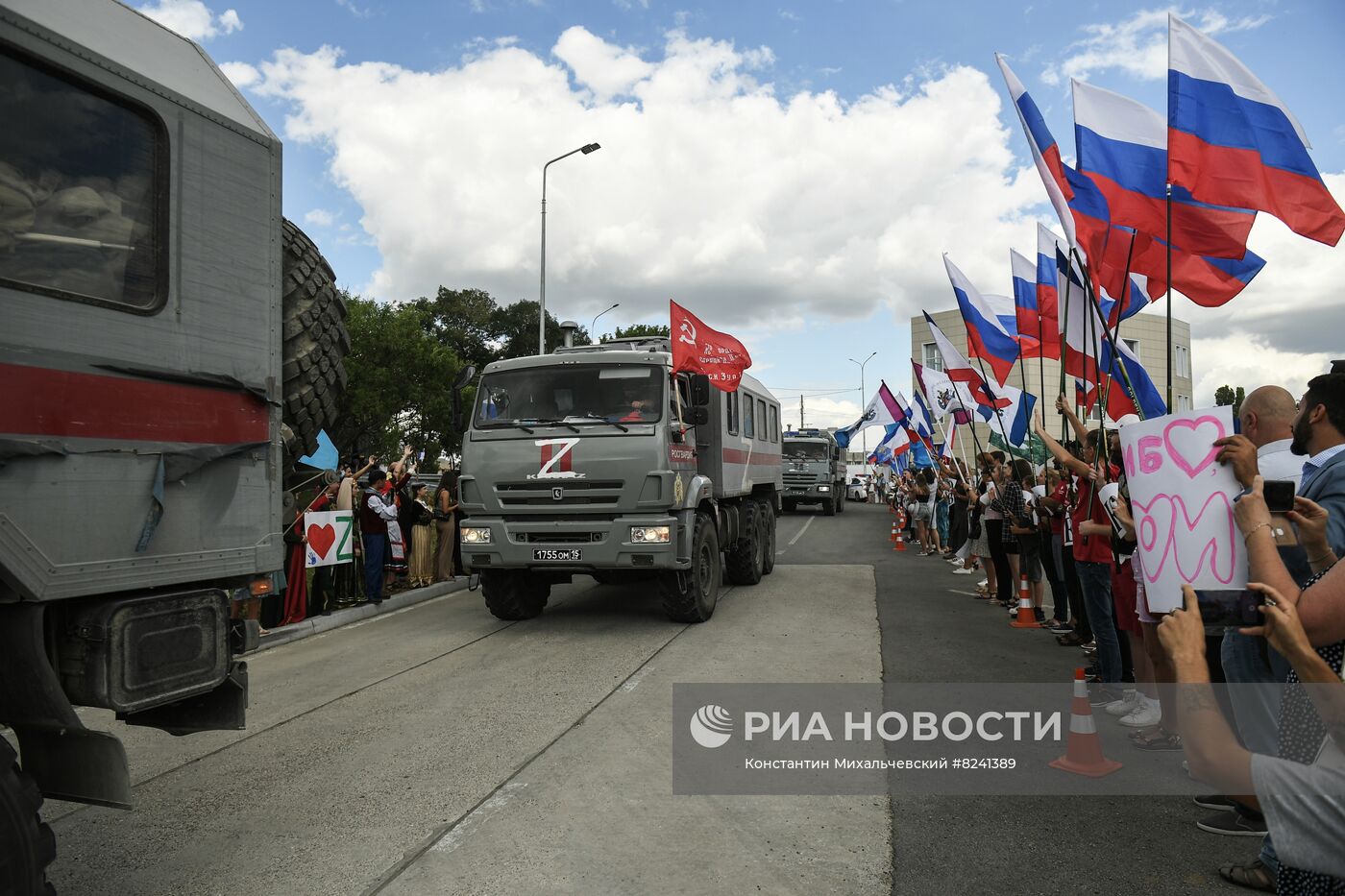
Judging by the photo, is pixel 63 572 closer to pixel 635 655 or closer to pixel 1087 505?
pixel 635 655

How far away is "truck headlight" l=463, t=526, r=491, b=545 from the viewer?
8.58 m

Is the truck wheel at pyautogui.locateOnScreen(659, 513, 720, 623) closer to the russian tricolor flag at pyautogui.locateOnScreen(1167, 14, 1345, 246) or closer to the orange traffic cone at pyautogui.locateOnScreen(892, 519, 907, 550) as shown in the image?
the russian tricolor flag at pyautogui.locateOnScreen(1167, 14, 1345, 246)

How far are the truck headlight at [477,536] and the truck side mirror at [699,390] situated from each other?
2457mm

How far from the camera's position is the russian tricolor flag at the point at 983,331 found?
11.4 meters

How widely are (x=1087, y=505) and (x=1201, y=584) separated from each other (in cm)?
450

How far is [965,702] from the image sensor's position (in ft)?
19.8

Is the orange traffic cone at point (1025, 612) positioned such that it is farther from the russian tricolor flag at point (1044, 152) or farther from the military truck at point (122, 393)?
the military truck at point (122, 393)

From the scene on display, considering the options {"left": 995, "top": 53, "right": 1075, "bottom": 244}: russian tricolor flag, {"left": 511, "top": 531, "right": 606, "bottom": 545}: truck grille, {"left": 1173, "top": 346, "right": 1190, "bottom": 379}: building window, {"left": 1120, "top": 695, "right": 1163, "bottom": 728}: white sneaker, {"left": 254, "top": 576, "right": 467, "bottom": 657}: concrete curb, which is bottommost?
{"left": 254, "top": 576, "right": 467, "bottom": 657}: concrete curb

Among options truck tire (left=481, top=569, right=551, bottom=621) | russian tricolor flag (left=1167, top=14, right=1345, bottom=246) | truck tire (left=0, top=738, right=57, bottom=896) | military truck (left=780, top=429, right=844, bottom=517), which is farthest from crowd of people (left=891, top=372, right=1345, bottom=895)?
military truck (left=780, top=429, right=844, bottom=517)

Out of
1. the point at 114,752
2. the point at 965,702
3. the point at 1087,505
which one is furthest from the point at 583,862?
the point at 1087,505

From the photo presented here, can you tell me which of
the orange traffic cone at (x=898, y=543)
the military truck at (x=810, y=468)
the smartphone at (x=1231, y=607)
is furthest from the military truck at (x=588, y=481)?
the military truck at (x=810, y=468)

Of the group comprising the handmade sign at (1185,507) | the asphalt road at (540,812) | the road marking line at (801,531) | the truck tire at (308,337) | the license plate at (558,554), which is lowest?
the road marking line at (801,531)

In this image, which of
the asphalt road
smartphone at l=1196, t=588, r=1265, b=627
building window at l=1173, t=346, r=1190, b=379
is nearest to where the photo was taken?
smartphone at l=1196, t=588, r=1265, b=627

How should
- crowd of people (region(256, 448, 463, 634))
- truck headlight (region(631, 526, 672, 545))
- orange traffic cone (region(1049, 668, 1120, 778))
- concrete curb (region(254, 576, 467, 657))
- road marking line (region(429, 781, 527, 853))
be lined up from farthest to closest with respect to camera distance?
crowd of people (region(256, 448, 463, 634)), concrete curb (region(254, 576, 467, 657)), truck headlight (region(631, 526, 672, 545)), orange traffic cone (region(1049, 668, 1120, 778)), road marking line (region(429, 781, 527, 853))
